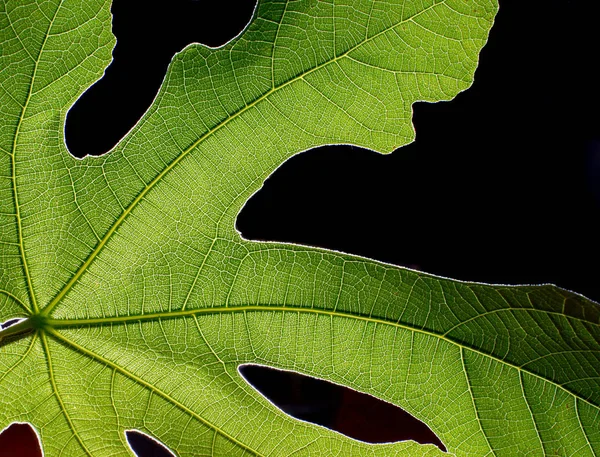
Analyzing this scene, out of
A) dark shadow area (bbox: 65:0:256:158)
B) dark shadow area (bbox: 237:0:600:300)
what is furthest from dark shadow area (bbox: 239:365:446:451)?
dark shadow area (bbox: 65:0:256:158)

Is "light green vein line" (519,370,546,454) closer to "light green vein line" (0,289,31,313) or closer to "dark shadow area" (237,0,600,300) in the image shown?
"light green vein line" (0,289,31,313)

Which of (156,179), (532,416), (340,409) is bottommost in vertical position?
(340,409)

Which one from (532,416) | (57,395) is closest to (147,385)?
(57,395)

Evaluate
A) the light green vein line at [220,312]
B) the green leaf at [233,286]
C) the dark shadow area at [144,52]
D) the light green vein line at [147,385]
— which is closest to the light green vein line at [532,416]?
the green leaf at [233,286]

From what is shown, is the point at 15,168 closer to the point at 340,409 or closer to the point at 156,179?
the point at 156,179

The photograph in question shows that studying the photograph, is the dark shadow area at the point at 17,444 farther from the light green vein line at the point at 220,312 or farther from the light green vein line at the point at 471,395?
the light green vein line at the point at 471,395
